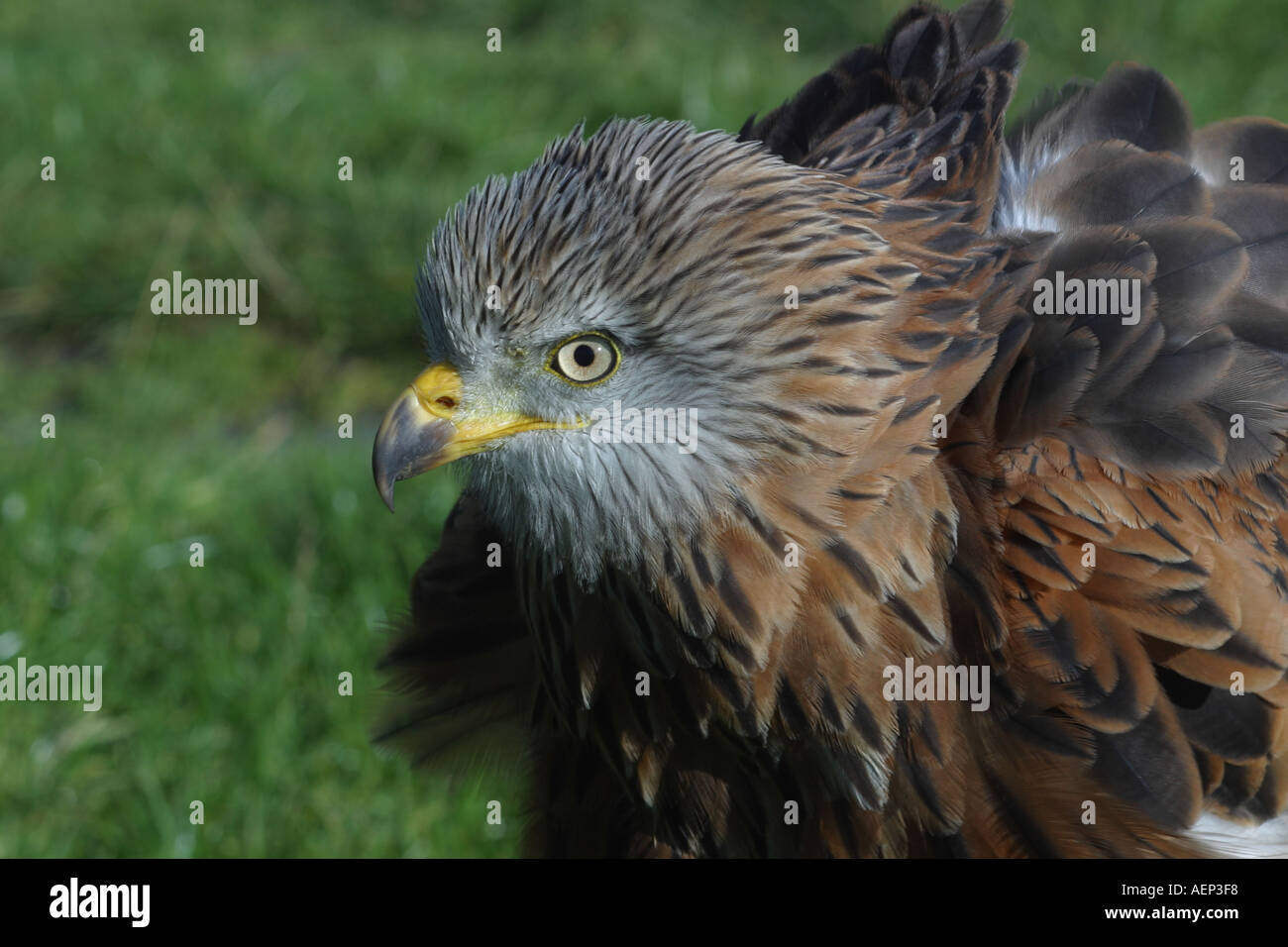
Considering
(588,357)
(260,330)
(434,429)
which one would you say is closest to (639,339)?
(588,357)

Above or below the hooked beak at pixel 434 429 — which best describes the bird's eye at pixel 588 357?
above

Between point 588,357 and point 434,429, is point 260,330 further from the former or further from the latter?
point 588,357

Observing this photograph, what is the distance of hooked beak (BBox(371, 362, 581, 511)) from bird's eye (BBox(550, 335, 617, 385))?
0.13m

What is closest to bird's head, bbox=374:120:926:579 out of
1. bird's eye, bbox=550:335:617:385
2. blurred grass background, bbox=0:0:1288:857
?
bird's eye, bbox=550:335:617:385

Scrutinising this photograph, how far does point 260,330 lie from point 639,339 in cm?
447

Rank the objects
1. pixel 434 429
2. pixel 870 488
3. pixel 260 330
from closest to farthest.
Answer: pixel 870 488 < pixel 434 429 < pixel 260 330

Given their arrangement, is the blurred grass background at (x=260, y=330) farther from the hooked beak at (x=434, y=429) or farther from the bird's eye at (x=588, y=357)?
the bird's eye at (x=588, y=357)

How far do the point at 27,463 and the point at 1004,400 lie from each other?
381cm

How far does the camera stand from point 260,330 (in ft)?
23.5

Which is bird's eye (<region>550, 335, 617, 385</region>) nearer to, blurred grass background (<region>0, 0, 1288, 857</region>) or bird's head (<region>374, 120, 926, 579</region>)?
bird's head (<region>374, 120, 926, 579</region>)

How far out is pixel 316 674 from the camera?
5.01m

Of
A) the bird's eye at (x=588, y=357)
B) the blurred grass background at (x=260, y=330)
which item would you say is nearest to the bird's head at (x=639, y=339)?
the bird's eye at (x=588, y=357)

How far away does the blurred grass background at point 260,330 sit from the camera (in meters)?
4.69

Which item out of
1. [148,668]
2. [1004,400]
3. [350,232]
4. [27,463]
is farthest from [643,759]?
[350,232]
